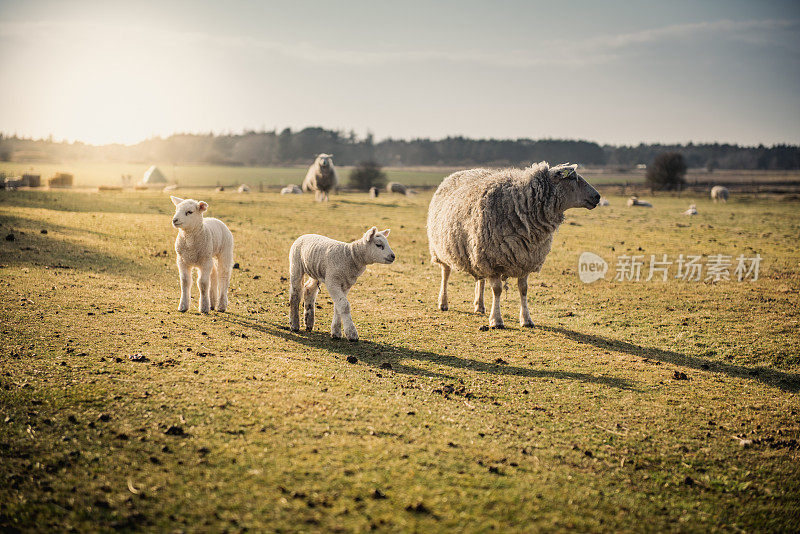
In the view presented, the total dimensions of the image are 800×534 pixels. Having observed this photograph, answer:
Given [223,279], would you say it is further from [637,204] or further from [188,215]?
[637,204]

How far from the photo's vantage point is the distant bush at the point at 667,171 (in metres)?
77.0

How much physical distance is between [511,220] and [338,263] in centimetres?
383

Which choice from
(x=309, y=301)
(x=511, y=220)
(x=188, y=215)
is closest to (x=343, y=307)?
(x=309, y=301)

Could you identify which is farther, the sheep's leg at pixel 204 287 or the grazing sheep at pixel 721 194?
the grazing sheep at pixel 721 194

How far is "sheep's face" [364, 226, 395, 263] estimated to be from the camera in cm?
888

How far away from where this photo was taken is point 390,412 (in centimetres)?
623

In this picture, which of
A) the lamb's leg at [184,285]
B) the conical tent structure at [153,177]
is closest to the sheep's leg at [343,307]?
the lamb's leg at [184,285]

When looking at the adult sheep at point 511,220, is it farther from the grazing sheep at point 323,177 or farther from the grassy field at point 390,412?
the grazing sheep at point 323,177

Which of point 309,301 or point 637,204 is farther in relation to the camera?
point 637,204

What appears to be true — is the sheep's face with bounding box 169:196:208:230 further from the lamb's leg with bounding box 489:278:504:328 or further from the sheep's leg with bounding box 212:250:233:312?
the lamb's leg with bounding box 489:278:504:328

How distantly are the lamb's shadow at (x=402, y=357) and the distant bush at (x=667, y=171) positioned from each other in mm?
76897

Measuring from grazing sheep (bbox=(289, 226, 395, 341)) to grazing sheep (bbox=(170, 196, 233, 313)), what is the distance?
6.93 feet

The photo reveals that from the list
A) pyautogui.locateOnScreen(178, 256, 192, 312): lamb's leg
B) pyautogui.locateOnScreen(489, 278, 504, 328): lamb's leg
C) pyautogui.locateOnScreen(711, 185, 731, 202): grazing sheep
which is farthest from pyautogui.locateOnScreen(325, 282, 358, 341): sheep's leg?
pyautogui.locateOnScreen(711, 185, 731, 202): grazing sheep

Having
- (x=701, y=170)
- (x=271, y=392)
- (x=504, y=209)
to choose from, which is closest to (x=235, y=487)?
(x=271, y=392)
